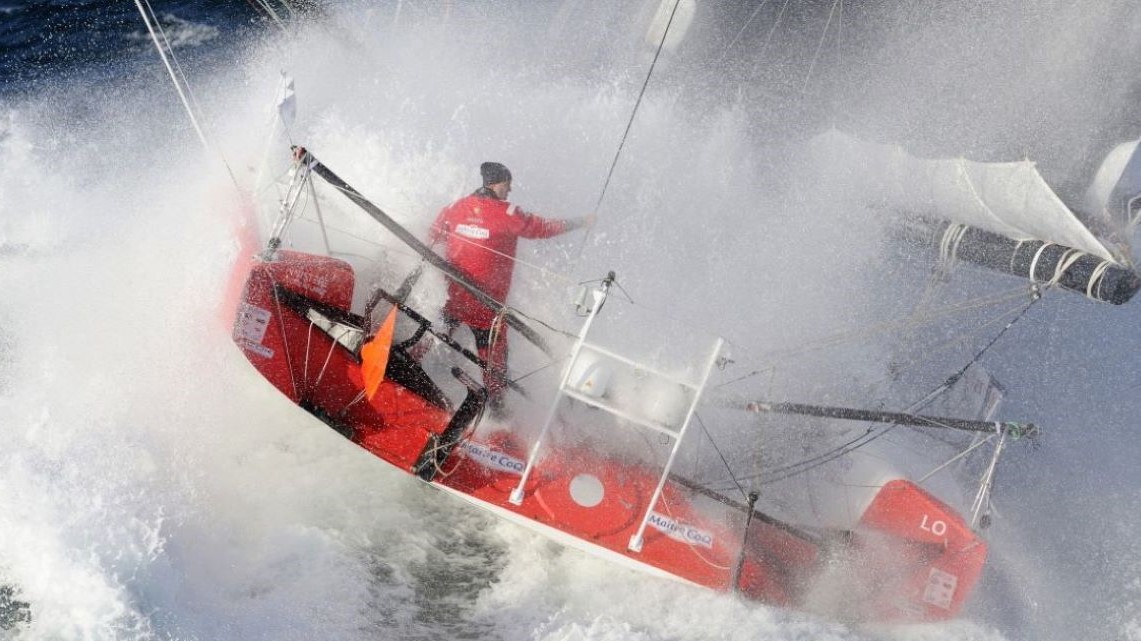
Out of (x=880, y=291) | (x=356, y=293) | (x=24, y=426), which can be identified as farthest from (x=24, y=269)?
(x=880, y=291)

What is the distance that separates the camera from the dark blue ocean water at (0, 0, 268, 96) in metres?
8.09

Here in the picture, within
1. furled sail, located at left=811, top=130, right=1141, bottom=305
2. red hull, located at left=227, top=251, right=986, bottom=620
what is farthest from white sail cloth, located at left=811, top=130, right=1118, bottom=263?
red hull, located at left=227, top=251, right=986, bottom=620

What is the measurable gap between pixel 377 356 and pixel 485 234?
44.5 inches

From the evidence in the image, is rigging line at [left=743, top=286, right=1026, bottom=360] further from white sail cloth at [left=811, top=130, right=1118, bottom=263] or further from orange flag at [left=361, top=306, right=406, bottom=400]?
orange flag at [left=361, top=306, right=406, bottom=400]

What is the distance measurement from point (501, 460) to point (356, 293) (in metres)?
1.74

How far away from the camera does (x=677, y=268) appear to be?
22.9 ft

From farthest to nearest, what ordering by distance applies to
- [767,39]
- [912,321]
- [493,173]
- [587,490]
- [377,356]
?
[767,39], [912,321], [493,173], [587,490], [377,356]

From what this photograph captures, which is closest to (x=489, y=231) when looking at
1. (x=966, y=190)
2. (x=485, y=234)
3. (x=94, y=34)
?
(x=485, y=234)

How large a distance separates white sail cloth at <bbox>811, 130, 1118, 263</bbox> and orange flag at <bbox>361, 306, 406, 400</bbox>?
3.79 meters

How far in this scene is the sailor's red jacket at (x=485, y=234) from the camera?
184 inches

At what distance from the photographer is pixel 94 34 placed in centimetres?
884

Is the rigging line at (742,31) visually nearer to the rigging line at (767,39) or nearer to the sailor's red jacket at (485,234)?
the rigging line at (767,39)

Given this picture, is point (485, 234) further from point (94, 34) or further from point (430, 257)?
point (94, 34)

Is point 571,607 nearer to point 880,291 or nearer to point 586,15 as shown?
point 880,291
